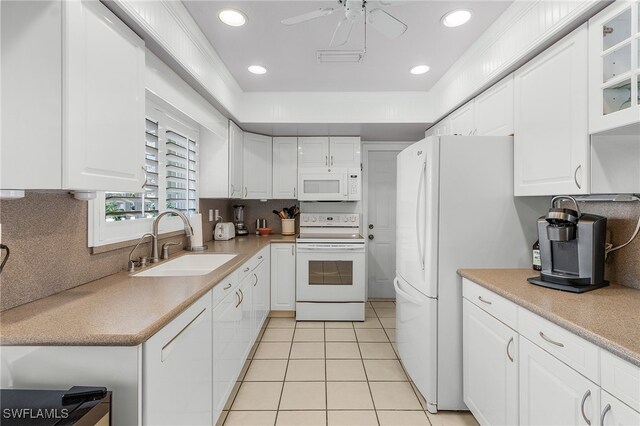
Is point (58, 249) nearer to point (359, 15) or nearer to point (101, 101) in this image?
point (101, 101)

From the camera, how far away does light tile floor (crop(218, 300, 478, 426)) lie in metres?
1.84

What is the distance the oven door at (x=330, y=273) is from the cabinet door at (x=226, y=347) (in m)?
1.29

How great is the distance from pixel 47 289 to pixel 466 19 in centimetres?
274

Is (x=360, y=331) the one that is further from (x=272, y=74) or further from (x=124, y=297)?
(x=272, y=74)

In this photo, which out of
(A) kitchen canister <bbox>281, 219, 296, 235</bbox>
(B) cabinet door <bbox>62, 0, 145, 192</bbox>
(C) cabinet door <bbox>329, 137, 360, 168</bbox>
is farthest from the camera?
(A) kitchen canister <bbox>281, 219, 296, 235</bbox>

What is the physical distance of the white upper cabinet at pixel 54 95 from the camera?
3.19 feet

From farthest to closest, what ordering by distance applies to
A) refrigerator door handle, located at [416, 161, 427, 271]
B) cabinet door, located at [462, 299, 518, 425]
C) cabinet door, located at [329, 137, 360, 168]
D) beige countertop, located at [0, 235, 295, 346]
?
cabinet door, located at [329, 137, 360, 168]
refrigerator door handle, located at [416, 161, 427, 271]
cabinet door, located at [462, 299, 518, 425]
beige countertop, located at [0, 235, 295, 346]

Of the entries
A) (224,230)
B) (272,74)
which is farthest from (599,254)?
(224,230)

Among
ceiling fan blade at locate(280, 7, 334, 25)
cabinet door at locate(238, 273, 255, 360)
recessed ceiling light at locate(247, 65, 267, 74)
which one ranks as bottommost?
cabinet door at locate(238, 273, 255, 360)

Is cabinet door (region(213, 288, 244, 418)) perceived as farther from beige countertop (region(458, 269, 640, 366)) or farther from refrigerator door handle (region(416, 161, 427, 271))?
beige countertop (region(458, 269, 640, 366))

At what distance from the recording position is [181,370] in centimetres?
122

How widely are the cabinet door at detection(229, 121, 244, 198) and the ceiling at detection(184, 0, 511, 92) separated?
0.50 metres

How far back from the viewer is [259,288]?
114 inches

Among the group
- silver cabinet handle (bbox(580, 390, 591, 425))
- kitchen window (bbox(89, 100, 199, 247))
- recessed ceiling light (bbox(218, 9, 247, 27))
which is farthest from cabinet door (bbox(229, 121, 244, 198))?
silver cabinet handle (bbox(580, 390, 591, 425))
